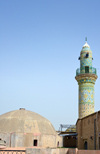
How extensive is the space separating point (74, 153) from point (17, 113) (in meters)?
10.1

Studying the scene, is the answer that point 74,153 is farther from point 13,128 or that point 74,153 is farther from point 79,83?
point 79,83

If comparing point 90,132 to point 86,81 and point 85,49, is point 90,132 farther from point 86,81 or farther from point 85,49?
point 85,49

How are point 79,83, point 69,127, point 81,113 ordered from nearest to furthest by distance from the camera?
point 81,113, point 79,83, point 69,127

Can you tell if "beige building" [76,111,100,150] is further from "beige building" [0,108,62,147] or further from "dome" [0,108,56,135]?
"dome" [0,108,56,135]

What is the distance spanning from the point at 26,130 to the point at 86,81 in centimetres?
937

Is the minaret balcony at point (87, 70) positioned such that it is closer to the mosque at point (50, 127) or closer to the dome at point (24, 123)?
the mosque at point (50, 127)

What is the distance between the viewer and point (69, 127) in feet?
113

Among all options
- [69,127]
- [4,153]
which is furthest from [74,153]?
[69,127]

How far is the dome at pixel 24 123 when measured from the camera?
22.7 m

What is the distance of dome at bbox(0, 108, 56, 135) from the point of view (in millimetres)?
22688

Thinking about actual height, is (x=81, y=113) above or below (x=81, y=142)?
above

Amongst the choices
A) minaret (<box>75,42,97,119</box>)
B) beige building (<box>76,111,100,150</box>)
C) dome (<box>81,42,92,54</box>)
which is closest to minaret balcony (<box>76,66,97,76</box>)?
minaret (<box>75,42,97,119</box>)

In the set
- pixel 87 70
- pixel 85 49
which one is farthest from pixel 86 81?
pixel 85 49

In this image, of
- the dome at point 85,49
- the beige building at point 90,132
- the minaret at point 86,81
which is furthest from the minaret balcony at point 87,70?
the beige building at point 90,132
